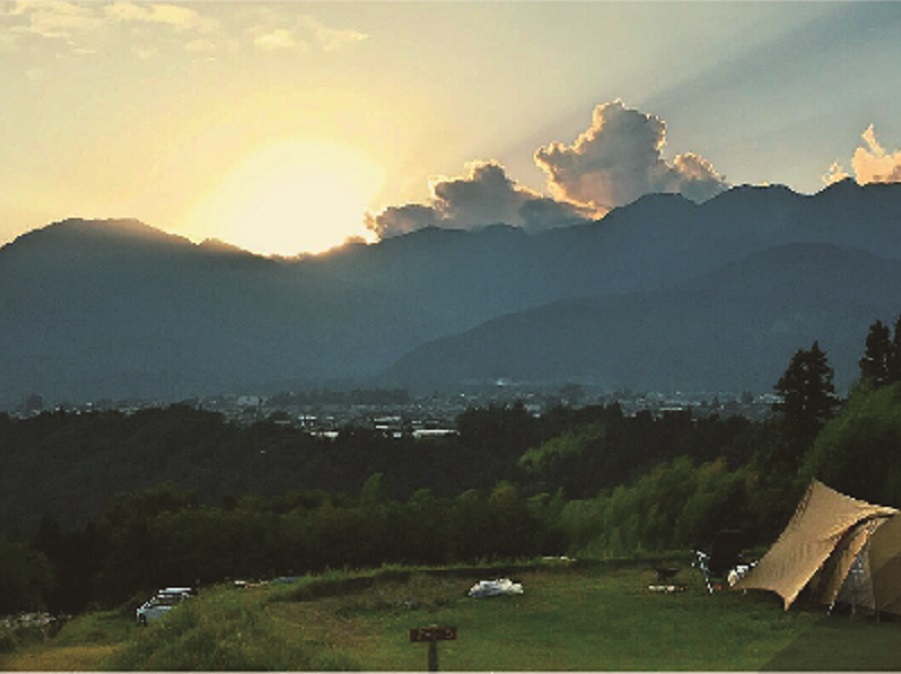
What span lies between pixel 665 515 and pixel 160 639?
89.7 ft

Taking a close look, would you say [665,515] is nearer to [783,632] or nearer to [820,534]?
[820,534]

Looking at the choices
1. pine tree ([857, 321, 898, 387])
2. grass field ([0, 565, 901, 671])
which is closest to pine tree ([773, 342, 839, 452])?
pine tree ([857, 321, 898, 387])

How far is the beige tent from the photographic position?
62.4 ft

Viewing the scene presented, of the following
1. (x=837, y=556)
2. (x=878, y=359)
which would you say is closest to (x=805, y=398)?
(x=878, y=359)

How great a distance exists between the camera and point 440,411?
516ft

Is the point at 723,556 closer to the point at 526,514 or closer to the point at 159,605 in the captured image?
the point at 159,605

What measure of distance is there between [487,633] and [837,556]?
6.62 meters

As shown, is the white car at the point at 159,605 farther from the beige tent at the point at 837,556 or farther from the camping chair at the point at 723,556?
the beige tent at the point at 837,556

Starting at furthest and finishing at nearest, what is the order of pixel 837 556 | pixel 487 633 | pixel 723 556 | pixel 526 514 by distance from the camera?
pixel 526 514 < pixel 723 556 < pixel 837 556 < pixel 487 633

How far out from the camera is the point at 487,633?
18953 mm

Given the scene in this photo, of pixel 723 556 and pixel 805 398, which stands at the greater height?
pixel 805 398

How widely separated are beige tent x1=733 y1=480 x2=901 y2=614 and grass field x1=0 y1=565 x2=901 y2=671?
0.46 metres

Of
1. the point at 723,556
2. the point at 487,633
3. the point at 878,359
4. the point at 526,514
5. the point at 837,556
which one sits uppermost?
the point at 878,359

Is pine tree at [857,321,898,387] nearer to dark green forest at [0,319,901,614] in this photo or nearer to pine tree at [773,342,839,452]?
dark green forest at [0,319,901,614]
